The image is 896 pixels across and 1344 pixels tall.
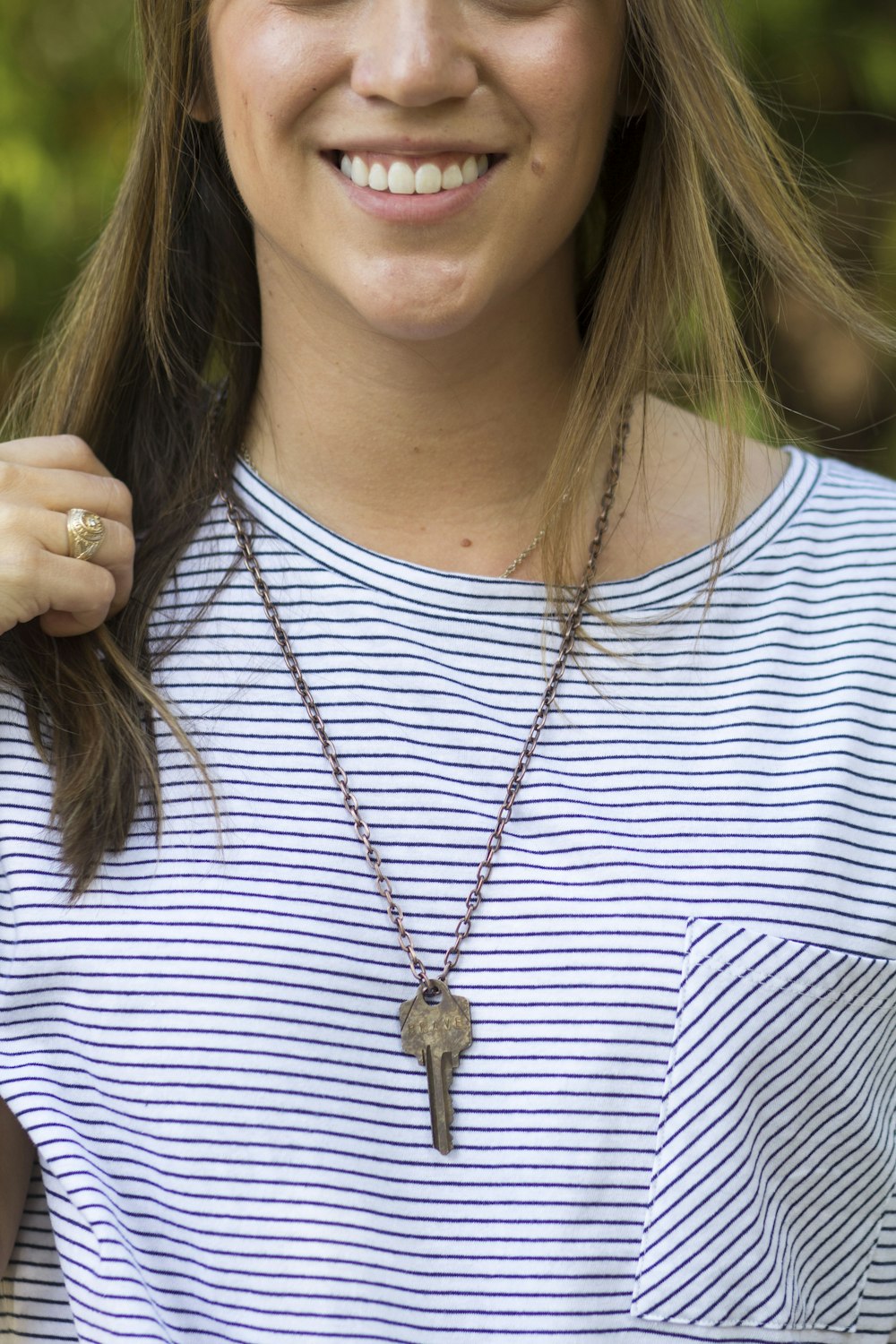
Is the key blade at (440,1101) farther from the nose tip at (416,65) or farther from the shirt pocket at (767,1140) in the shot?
the nose tip at (416,65)

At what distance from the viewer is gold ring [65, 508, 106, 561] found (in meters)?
1.41

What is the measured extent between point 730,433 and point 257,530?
0.51 m

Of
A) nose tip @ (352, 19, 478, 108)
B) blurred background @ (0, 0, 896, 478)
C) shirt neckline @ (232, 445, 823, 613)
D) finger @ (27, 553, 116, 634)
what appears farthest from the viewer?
blurred background @ (0, 0, 896, 478)

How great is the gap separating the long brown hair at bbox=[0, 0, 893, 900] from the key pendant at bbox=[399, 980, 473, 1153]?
307 mm

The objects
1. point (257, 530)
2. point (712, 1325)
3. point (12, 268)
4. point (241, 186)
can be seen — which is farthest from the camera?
point (12, 268)

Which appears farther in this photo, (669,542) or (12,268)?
(12,268)

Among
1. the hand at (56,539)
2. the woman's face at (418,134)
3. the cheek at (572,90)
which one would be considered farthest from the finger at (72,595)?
the cheek at (572,90)

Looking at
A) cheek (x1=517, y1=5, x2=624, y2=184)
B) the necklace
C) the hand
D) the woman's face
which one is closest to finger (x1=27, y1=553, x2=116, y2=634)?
the hand

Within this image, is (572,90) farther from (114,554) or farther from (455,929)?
(455,929)

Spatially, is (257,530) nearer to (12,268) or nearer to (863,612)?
(863,612)

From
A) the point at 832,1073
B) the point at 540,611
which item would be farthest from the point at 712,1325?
the point at 540,611

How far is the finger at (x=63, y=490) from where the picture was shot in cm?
139

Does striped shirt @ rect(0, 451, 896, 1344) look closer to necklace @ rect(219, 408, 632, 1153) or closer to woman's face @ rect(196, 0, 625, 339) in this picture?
necklace @ rect(219, 408, 632, 1153)

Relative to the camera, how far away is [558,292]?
158 cm
